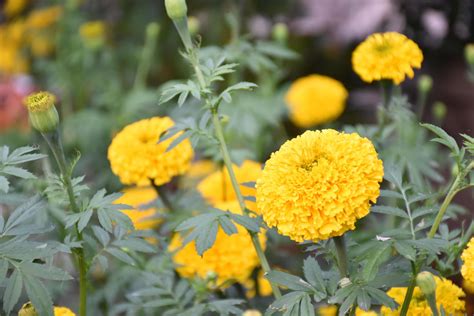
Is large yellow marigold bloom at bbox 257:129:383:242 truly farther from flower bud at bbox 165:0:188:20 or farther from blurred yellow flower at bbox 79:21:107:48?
blurred yellow flower at bbox 79:21:107:48

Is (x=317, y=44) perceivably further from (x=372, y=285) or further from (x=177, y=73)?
(x=372, y=285)

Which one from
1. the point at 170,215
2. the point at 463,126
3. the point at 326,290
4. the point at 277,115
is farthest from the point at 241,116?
the point at 326,290

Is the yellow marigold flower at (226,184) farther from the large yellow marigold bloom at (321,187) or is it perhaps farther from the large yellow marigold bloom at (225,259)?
the large yellow marigold bloom at (321,187)

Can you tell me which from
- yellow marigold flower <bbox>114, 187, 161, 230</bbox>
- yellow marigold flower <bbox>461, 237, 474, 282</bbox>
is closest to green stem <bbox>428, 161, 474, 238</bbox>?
yellow marigold flower <bbox>461, 237, 474, 282</bbox>

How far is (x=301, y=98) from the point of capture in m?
2.13

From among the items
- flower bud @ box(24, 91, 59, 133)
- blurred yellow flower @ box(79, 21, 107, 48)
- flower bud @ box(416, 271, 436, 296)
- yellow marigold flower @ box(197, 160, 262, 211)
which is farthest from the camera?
blurred yellow flower @ box(79, 21, 107, 48)

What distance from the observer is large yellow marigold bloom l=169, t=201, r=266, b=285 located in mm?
1256

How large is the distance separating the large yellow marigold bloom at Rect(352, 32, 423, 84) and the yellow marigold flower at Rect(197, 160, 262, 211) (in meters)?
0.35

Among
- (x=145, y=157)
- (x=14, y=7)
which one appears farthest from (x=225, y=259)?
(x=14, y=7)

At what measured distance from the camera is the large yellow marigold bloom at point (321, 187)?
0.84 meters

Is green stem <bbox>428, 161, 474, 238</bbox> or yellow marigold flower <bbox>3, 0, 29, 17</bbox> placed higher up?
green stem <bbox>428, 161, 474, 238</bbox>

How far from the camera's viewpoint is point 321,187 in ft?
2.77

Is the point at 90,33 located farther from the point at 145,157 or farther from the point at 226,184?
the point at 145,157

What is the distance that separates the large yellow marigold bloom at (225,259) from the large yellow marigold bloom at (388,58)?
0.33 m
